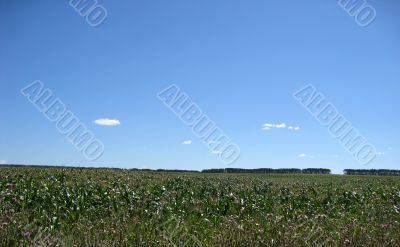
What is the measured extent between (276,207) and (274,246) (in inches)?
227

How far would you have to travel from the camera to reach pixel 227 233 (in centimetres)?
684

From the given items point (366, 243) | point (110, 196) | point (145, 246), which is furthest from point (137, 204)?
point (366, 243)

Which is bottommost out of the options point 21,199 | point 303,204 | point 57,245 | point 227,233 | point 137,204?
point 21,199

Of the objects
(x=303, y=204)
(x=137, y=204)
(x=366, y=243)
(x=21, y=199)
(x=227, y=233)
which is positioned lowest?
(x=21, y=199)

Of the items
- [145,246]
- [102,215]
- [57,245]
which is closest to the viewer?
[57,245]

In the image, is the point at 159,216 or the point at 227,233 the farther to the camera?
the point at 159,216

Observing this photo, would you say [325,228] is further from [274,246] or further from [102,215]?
[102,215]

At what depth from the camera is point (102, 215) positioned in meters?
9.91

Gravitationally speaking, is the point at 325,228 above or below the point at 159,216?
above

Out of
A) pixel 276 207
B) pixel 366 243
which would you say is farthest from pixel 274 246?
pixel 276 207

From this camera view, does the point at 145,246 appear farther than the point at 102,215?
No

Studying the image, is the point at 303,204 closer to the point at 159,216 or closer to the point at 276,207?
the point at 276,207

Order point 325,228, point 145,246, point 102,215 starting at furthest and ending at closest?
point 102,215, point 325,228, point 145,246

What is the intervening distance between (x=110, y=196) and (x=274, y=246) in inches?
279
